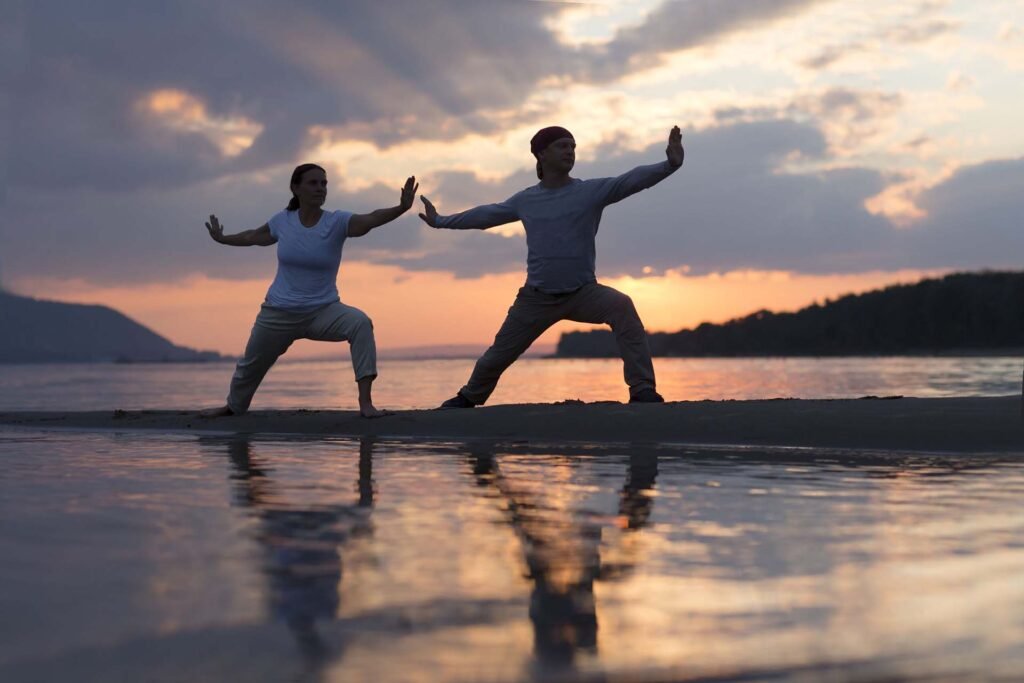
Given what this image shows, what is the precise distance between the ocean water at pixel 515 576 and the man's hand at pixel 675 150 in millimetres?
3447

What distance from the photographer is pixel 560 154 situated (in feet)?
30.5

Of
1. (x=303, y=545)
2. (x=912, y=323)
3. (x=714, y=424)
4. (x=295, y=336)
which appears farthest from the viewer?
Answer: (x=912, y=323)

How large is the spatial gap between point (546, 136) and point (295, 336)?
2.60m

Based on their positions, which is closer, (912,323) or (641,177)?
(641,177)

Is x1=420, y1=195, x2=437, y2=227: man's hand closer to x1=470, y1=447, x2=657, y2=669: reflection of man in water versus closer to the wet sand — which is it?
the wet sand

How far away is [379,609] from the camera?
2682 millimetres

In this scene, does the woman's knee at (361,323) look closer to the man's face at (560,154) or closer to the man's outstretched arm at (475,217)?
the man's outstretched arm at (475,217)

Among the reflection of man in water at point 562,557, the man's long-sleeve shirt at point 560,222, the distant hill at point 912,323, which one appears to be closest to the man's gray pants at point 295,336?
the man's long-sleeve shirt at point 560,222

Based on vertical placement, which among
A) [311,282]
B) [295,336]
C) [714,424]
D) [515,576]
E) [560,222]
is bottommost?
[515,576]

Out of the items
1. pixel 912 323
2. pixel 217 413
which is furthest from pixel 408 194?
pixel 912 323

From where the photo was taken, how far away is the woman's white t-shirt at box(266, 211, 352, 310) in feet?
30.2

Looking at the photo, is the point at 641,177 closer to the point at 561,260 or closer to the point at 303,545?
the point at 561,260

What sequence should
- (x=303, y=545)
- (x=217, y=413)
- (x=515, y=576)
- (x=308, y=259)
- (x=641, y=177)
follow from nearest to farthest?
(x=515, y=576) < (x=303, y=545) < (x=641, y=177) < (x=308, y=259) < (x=217, y=413)

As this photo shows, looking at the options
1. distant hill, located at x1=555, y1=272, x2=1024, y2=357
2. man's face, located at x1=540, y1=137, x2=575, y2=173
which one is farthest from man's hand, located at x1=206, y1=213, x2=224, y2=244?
distant hill, located at x1=555, y1=272, x2=1024, y2=357
